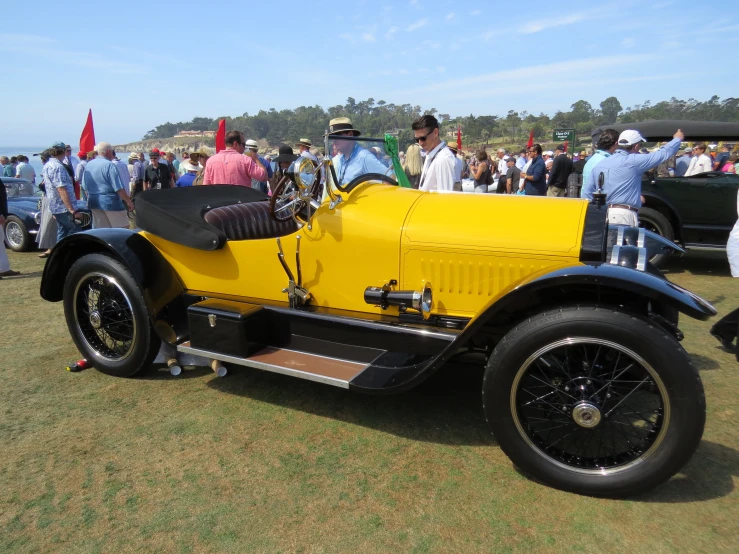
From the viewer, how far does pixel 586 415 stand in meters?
2.49

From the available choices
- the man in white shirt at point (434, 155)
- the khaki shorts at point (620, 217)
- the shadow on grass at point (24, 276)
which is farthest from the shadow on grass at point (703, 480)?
the shadow on grass at point (24, 276)

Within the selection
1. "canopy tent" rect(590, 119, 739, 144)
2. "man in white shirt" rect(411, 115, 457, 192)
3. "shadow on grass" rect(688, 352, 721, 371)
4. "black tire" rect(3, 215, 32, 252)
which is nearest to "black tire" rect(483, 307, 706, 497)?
"shadow on grass" rect(688, 352, 721, 371)

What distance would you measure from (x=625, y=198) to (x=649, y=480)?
3768 mm

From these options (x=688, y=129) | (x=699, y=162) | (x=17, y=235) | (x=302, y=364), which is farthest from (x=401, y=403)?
(x=699, y=162)

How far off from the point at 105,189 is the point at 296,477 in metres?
5.76

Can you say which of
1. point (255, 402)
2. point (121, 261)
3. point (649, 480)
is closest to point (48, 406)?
point (121, 261)

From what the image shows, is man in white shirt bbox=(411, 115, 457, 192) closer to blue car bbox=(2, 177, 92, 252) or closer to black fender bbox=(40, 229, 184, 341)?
black fender bbox=(40, 229, 184, 341)

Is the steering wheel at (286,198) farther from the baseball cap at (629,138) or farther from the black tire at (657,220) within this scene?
the black tire at (657,220)

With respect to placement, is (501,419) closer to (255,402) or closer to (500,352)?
(500,352)

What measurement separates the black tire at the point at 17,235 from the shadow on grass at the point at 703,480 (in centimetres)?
1028

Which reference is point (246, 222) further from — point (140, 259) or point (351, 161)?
point (351, 161)

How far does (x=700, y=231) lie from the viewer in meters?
7.50

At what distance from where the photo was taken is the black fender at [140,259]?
3.78 meters

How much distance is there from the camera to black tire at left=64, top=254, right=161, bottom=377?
3.78 meters
